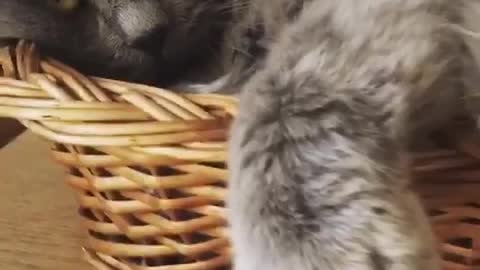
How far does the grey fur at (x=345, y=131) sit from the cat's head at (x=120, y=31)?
0.18m

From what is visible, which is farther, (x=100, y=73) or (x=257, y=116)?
(x=100, y=73)

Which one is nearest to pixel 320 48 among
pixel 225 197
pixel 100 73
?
pixel 225 197

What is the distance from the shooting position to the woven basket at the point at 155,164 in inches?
29.8

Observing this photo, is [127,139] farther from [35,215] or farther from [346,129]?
[35,215]

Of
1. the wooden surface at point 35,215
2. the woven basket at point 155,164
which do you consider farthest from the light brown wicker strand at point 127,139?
the wooden surface at point 35,215

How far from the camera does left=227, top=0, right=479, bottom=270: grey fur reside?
69 cm

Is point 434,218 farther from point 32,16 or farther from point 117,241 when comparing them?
point 32,16

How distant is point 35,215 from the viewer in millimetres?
1139

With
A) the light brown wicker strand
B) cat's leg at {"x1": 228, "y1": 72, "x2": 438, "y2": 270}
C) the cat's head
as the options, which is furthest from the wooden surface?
cat's leg at {"x1": 228, "y1": 72, "x2": 438, "y2": 270}

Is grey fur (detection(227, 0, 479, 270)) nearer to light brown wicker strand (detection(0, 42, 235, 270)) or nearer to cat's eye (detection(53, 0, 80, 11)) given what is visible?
light brown wicker strand (detection(0, 42, 235, 270))

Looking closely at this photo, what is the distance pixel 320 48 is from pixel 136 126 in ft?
0.59

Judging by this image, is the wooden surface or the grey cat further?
the wooden surface

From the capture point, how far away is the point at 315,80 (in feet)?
2.45

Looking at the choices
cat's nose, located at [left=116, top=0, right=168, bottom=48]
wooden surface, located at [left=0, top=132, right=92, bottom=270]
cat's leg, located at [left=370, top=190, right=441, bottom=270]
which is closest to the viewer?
cat's leg, located at [left=370, top=190, right=441, bottom=270]
